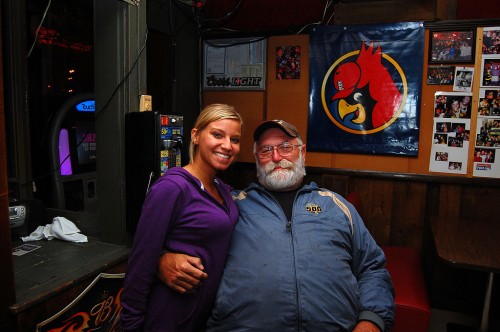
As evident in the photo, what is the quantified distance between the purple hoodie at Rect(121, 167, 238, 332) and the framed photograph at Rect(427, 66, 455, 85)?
252 centimetres

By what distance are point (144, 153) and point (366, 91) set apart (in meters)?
2.19

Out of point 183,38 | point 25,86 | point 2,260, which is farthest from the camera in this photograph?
point 183,38

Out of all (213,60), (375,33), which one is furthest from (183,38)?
(375,33)

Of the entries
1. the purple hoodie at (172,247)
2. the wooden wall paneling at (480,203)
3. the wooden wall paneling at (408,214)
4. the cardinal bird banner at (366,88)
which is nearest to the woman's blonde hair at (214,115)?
the purple hoodie at (172,247)

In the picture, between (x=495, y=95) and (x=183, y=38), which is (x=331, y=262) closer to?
(x=495, y=95)

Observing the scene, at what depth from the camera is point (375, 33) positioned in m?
3.34

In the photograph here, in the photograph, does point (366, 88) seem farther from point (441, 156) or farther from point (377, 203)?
point (377, 203)

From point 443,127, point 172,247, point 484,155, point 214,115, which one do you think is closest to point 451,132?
point 443,127

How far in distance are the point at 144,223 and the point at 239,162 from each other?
2486 mm

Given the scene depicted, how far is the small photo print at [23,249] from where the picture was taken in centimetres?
208

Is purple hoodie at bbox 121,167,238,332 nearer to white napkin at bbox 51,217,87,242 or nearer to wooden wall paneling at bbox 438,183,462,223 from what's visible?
white napkin at bbox 51,217,87,242

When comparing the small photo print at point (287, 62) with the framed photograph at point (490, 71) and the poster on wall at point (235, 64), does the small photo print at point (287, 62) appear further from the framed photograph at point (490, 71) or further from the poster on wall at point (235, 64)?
the framed photograph at point (490, 71)

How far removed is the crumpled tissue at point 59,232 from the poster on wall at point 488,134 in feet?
10.4

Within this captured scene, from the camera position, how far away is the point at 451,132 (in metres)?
3.20
